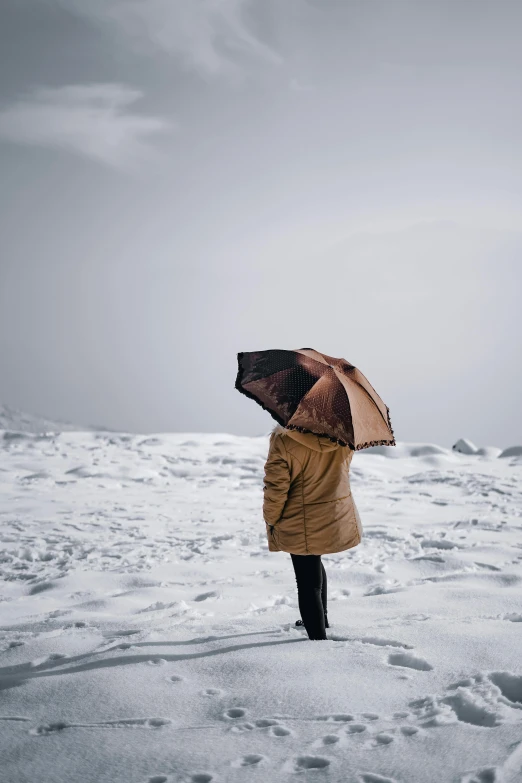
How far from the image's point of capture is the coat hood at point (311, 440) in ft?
10.0

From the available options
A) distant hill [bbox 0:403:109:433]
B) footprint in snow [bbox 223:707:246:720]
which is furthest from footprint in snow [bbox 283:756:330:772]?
distant hill [bbox 0:403:109:433]

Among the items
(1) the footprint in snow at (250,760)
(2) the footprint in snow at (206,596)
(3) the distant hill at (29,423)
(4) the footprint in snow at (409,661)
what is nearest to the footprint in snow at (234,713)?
(1) the footprint in snow at (250,760)

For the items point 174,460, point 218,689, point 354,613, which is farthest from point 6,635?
point 174,460

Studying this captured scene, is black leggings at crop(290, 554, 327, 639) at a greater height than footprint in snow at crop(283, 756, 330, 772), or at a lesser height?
greater

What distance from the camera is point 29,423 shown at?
15.3m

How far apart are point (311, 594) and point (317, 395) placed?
3.38 feet

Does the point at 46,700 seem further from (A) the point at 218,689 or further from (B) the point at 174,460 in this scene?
(B) the point at 174,460

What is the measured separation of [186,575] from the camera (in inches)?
212

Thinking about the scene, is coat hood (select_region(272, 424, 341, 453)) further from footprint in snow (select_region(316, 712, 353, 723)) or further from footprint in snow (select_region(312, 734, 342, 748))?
footprint in snow (select_region(312, 734, 342, 748))

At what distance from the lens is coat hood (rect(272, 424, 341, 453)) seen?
120 inches

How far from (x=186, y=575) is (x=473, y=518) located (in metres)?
4.06

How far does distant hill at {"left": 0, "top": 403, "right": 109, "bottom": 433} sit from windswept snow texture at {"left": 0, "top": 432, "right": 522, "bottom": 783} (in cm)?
720

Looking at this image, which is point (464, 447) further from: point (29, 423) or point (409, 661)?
point (409, 661)

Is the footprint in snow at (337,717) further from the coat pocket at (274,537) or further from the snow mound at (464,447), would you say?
the snow mound at (464,447)
